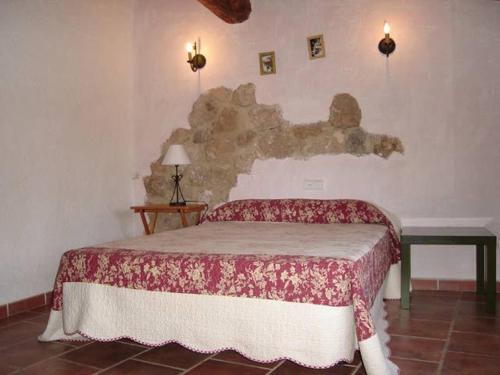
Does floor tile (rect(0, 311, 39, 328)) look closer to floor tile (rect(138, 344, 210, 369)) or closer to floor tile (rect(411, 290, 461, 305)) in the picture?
floor tile (rect(138, 344, 210, 369))

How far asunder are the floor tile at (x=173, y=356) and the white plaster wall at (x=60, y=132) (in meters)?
1.36

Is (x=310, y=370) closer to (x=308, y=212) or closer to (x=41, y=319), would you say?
(x=308, y=212)

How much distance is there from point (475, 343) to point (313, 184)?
5.69 feet

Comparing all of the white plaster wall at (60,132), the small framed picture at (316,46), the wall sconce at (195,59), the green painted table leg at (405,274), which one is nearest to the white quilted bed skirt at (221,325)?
the green painted table leg at (405,274)

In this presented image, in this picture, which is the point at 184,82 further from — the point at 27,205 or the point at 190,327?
the point at 190,327

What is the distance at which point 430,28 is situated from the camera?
3465 mm

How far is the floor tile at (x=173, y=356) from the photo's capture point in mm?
2207

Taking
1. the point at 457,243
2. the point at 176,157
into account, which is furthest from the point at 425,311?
the point at 176,157

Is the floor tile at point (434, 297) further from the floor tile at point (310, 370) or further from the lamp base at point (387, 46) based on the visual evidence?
the lamp base at point (387, 46)

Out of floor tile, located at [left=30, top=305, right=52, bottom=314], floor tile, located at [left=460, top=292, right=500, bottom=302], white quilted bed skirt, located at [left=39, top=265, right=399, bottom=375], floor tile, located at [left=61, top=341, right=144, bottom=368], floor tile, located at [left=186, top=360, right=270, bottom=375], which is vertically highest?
white quilted bed skirt, located at [left=39, top=265, right=399, bottom=375]

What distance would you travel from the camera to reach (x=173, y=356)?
2291 mm

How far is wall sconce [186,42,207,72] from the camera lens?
4156mm

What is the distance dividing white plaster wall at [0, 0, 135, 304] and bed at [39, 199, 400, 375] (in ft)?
3.22

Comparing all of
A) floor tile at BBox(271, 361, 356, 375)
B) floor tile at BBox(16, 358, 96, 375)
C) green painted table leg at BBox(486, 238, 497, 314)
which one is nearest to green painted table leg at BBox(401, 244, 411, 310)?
green painted table leg at BBox(486, 238, 497, 314)
